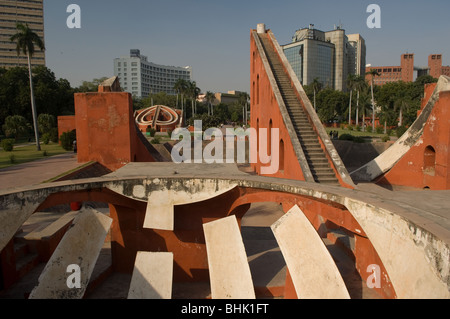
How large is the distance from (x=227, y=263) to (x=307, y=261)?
1380mm

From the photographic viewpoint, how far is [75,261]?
5.88 meters

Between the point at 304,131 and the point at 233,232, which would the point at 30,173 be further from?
the point at 233,232

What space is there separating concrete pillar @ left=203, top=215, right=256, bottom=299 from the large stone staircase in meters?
3.54

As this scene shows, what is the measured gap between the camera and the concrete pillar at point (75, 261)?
18.2 feet

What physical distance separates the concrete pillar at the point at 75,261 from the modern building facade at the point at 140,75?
323ft

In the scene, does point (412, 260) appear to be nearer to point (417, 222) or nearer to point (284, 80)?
point (417, 222)

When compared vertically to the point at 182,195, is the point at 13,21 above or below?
above

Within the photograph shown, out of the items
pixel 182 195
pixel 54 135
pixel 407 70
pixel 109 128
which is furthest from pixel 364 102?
pixel 407 70

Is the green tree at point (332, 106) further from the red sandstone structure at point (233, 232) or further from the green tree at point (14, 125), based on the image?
the red sandstone structure at point (233, 232)

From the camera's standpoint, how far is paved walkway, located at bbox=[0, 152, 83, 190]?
11.2m

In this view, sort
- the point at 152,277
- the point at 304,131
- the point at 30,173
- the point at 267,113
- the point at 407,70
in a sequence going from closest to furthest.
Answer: the point at 152,277, the point at 304,131, the point at 30,173, the point at 267,113, the point at 407,70

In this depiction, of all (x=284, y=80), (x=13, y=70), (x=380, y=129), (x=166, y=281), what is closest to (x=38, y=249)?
(x=166, y=281)

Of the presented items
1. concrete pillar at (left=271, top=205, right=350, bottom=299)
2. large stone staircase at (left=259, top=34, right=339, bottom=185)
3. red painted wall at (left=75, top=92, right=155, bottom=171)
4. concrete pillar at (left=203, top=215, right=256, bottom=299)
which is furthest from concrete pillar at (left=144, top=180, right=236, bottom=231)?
red painted wall at (left=75, top=92, right=155, bottom=171)
